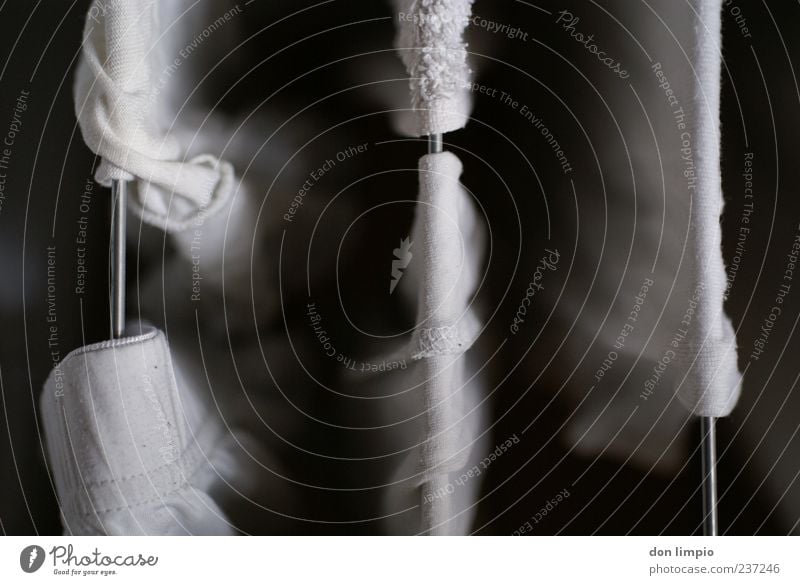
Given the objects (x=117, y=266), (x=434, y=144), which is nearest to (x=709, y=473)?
(x=434, y=144)

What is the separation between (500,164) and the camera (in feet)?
1.15

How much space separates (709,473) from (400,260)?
0.23 metres

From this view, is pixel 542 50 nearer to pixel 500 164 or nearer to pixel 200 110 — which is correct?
pixel 500 164

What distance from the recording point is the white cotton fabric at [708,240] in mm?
350


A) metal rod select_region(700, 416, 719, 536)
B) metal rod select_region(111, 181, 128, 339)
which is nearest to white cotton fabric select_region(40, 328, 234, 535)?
metal rod select_region(111, 181, 128, 339)

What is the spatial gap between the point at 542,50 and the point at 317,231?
0.17 metres

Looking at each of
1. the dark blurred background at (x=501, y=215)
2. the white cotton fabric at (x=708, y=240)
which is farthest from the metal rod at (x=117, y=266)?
the white cotton fabric at (x=708, y=240)

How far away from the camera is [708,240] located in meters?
0.35

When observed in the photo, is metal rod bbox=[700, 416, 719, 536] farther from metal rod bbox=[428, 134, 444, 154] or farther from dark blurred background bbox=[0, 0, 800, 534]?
metal rod bbox=[428, 134, 444, 154]

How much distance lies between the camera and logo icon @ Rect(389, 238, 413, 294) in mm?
350

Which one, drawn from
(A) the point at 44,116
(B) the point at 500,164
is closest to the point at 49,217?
(A) the point at 44,116

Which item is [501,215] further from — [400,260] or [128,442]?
[128,442]
